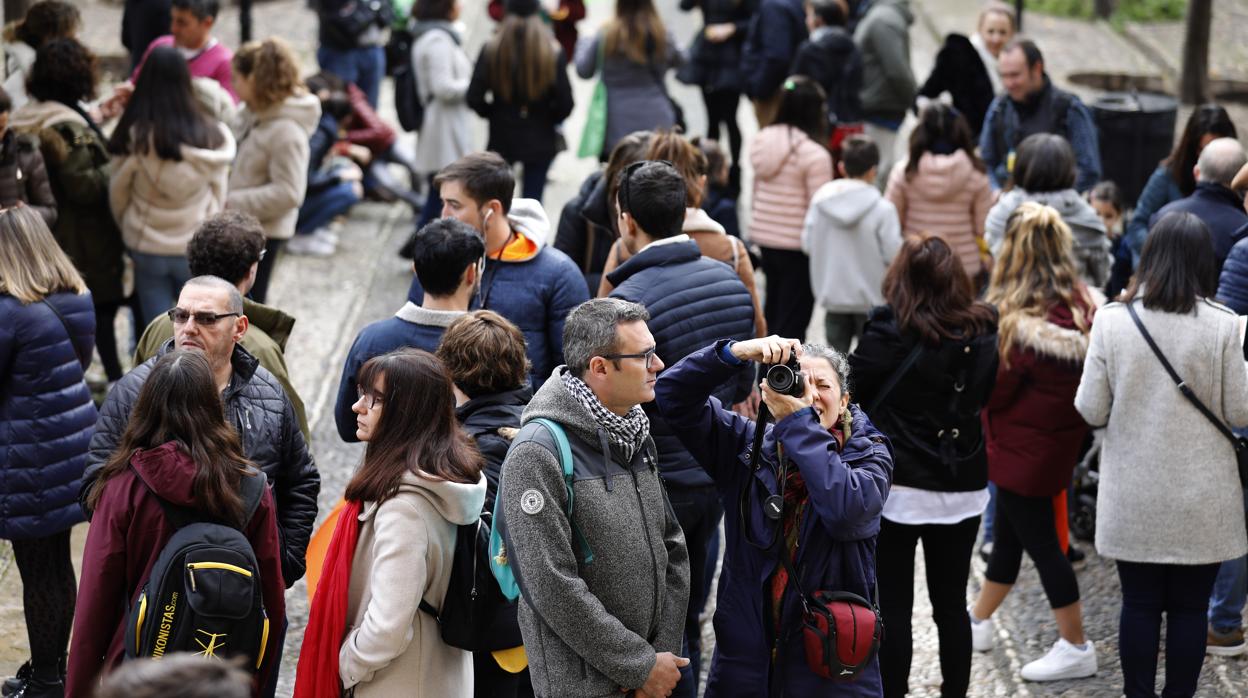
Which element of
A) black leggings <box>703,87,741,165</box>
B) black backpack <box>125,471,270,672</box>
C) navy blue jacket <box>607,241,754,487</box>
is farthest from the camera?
black leggings <box>703,87,741,165</box>

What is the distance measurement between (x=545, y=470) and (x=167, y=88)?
433 centimetres

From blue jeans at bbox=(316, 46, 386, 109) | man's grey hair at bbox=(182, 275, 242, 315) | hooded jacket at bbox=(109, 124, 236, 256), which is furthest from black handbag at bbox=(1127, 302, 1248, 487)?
blue jeans at bbox=(316, 46, 386, 109)

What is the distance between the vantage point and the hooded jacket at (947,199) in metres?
8.34

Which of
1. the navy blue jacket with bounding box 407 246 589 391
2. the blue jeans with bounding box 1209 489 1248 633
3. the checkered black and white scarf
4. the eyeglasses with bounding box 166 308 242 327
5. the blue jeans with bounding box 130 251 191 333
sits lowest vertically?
the blue jeans with bounding box 1209 489 1248 633

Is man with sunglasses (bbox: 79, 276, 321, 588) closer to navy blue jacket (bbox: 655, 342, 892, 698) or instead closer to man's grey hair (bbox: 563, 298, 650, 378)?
man's grey hair (bbox: 563, 298, 650, 378)

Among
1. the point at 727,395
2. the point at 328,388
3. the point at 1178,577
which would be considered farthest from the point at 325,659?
the point at 328,388

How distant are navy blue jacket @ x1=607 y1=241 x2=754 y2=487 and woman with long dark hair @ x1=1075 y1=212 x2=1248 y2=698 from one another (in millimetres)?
1377

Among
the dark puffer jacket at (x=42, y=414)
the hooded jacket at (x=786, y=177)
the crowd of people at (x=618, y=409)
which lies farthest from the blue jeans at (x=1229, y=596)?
the dark puffer jacket at (x=42, y=414)

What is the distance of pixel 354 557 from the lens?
4.27 m

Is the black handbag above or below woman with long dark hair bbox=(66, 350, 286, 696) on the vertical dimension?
below

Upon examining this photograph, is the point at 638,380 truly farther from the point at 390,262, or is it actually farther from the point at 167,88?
the point at 390,262

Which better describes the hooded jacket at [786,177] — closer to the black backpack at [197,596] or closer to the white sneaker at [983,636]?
the white sneaker at [983,636]

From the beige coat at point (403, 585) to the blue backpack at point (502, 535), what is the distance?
88mm

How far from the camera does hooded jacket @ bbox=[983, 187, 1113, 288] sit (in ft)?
23.8
